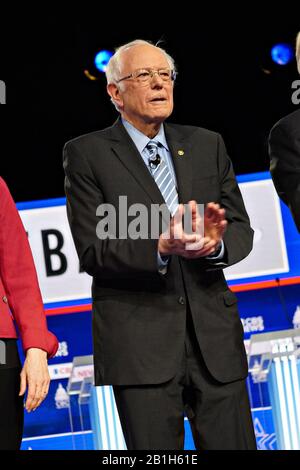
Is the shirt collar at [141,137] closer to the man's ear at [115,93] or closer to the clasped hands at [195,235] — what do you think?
the man's ear at [115,93]

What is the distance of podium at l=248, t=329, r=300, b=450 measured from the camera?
13.9 ft

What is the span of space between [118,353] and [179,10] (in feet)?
13.8

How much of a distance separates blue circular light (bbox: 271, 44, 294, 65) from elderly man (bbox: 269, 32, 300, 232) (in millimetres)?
3561

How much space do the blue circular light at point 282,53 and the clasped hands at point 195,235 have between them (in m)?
3.96

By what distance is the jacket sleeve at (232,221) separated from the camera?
3.01 meters

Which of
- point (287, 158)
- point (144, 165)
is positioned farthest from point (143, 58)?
point (287, 158)

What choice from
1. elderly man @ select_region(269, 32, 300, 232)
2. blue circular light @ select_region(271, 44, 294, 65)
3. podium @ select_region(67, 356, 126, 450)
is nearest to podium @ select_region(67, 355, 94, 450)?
podium @ select_region(67, 356, 126, 450)

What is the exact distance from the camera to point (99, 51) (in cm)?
664

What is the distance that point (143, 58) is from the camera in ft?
10.7

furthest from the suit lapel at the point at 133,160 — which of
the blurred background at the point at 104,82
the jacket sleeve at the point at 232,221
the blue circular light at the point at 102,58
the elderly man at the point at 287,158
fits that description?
the blue circular light at the point at 102,58

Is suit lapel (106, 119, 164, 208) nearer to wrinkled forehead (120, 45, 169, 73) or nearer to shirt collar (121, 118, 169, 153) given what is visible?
shirt collar (121, 118, 169, 153)

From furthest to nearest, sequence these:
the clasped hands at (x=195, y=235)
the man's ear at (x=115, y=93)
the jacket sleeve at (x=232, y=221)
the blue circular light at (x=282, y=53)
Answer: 1. the blue circular light at (x=282, y=53)
2. the man's ear at (x=115, y=93)
3. the jacket sleeve at (x=232, y=221)
4. the clasped hands at (x=195, y=235)

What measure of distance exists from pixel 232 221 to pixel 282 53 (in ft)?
12.1

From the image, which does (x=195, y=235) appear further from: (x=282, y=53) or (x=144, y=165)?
(x=282, y=53)
